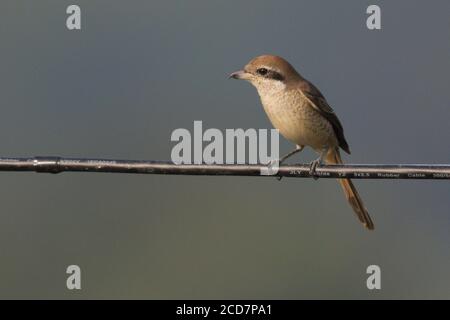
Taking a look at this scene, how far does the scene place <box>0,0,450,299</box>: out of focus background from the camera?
1649 inches

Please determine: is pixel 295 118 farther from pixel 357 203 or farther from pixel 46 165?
pixel 46 165

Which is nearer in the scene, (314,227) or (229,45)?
(314,227)

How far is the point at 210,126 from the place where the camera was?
5016 cm

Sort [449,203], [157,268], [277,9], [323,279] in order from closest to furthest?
[323,279] < [157,268] < [449,203] < [277,9]

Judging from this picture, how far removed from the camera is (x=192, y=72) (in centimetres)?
6938

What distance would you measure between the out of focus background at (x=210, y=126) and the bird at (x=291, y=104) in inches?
667

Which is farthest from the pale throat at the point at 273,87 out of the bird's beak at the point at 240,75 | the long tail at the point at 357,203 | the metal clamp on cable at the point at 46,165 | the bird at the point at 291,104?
the metal clamp on cable at the point at 46,165

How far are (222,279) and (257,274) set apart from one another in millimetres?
1589

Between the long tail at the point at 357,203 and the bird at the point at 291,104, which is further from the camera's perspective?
the bird at the point at 291,104

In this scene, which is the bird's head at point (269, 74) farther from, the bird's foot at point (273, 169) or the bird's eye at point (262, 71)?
the bird's foot at point (273, 169)

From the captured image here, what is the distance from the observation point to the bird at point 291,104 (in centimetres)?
1173

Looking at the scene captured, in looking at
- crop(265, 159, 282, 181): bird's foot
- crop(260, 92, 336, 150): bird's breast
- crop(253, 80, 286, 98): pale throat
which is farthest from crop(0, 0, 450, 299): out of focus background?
crop(265, 159, 282, 181): bird's foot
